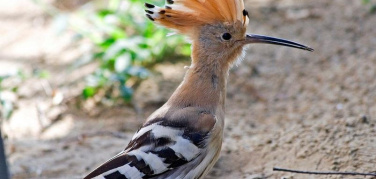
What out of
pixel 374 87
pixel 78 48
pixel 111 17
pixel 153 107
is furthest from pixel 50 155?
pixel 374 87

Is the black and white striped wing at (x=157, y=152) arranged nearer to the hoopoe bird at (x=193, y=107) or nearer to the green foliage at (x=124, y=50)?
the hoopoe bird at (x=193, y=107)

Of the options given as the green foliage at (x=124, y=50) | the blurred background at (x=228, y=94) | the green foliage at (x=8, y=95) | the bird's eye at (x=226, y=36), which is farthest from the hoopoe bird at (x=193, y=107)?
the green foliage at (x=8, y=95)

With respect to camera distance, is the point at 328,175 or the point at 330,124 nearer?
the point at 328,175

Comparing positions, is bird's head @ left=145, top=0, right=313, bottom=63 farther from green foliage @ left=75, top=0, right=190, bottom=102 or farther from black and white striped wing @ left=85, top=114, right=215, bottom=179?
green foliage @ left=75, top=0, right=190, bottom=102

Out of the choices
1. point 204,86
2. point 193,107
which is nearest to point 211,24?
point 204,86

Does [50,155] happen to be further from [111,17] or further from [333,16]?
[333,16]

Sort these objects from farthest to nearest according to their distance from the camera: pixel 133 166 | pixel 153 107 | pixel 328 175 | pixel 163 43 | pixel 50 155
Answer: pixel 163 43, pixel 153 107, pixel 50 155, pixel 328 175, pixel 133 166

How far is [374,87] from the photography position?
3.69 meters

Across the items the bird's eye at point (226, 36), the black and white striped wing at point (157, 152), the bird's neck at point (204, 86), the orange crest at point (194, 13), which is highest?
the orange crest at point (194, 13)

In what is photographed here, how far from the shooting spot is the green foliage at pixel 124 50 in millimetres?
3930

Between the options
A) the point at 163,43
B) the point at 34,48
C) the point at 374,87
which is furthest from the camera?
the point at 34,48

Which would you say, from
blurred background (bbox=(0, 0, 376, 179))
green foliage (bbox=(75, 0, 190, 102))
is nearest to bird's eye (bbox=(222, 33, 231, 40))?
blurred background (bbox=(0, 0, 376, 179))

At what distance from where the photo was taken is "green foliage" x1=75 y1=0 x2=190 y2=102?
393cm

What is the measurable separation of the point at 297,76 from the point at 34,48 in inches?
83.6
